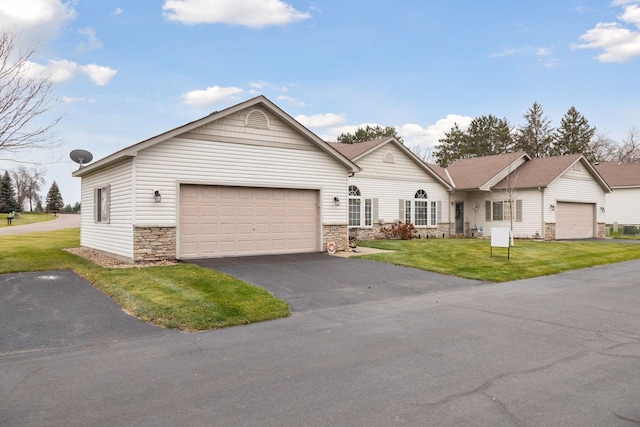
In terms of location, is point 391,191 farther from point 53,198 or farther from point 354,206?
point 53,198

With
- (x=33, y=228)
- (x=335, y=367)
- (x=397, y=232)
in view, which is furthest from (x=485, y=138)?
(x=335, y=367)

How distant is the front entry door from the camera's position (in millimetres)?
28591

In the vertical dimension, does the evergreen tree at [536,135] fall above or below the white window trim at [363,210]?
above

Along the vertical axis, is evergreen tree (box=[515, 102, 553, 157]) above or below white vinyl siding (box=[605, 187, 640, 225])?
above

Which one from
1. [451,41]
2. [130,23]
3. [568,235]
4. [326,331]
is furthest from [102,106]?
[568,235]

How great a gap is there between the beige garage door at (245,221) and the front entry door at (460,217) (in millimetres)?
14561

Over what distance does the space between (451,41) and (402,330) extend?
15.4 meters

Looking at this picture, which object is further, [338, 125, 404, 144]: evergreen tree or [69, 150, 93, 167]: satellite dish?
[338, 125, 404, 144]: evergreen tree

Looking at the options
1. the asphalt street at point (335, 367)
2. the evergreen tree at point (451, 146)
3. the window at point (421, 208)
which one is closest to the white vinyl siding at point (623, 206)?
the window at point (421, 208)

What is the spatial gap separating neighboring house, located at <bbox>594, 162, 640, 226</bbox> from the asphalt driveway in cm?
2993

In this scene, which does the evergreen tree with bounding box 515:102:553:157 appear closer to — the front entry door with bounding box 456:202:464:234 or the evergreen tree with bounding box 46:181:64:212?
the front entry door with bounding box 456:202:464:234

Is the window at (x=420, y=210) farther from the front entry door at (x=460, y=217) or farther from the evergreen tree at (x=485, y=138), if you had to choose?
the evergreen tree at (x=485, y=138)

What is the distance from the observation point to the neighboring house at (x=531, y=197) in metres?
25.8

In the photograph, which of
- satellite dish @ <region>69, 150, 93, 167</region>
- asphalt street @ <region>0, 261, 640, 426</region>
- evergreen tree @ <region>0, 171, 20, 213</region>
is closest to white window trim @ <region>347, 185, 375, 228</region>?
satellite dish @ <region>69, 150, 93, 167</region>
